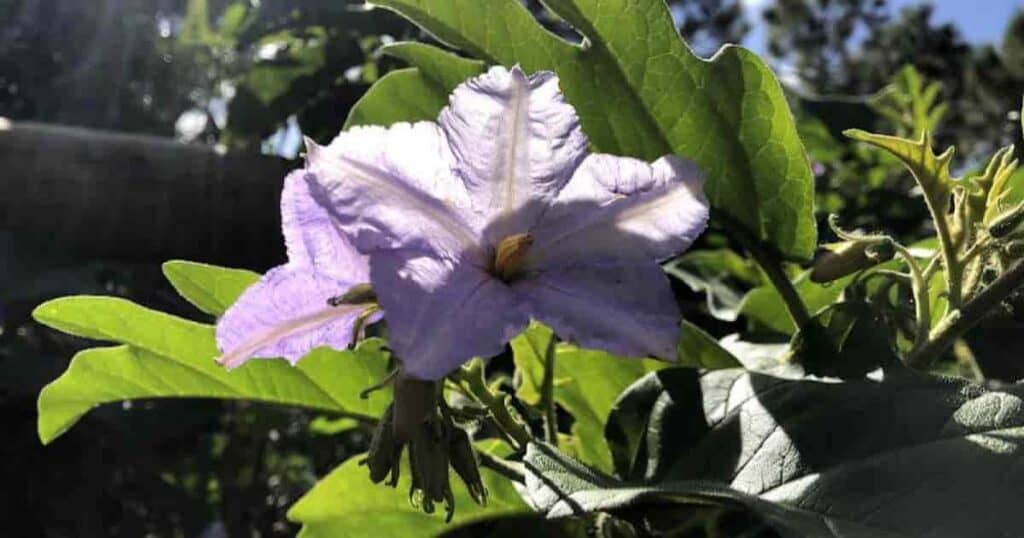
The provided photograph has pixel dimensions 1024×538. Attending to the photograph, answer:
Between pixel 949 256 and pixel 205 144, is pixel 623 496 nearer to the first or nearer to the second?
pixel 949 256

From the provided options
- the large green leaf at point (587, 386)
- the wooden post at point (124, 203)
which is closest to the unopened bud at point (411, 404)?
the large green leaf at point (587, 386)

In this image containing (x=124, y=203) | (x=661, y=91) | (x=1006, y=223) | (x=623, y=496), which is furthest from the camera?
(x=124, y=203)

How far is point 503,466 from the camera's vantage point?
705 millimetres

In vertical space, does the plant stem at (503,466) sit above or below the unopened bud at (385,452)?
below

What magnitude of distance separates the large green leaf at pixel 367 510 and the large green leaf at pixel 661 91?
270 mm

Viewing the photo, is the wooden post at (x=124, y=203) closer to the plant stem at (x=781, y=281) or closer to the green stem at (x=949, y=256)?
the plant stem at (x=781, y=281)

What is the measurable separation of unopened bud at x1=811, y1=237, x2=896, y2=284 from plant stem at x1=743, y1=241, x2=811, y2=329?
0.17 feet

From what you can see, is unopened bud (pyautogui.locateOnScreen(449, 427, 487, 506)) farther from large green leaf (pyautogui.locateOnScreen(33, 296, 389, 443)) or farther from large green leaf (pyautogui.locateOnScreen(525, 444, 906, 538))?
large green leaf (pyautogui.locateOnScreen(33, 296, 389, 443))

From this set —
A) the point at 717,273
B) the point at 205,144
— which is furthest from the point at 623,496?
the point at 205,144

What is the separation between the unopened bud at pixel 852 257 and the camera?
26.6 inches

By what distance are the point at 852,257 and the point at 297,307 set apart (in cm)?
34

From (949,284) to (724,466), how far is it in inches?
7.0

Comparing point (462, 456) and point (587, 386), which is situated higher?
point (462, 456)

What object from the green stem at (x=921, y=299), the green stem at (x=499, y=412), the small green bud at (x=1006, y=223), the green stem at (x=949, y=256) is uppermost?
the small green bud at (x=1006, y=223)
